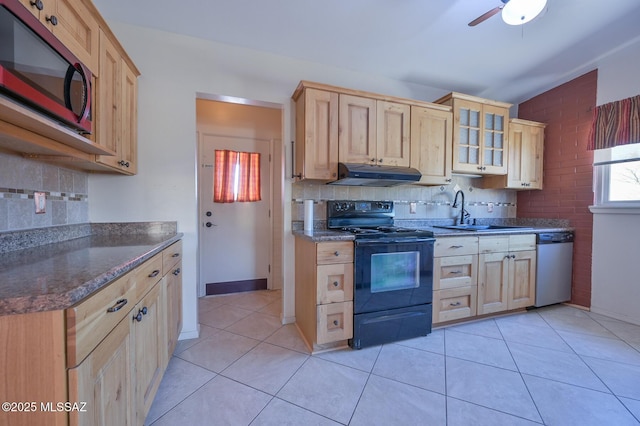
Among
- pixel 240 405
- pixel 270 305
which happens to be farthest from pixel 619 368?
pixel 270 305

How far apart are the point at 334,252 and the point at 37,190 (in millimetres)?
1798

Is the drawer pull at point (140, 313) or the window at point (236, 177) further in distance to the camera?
the window at point (236, 177)

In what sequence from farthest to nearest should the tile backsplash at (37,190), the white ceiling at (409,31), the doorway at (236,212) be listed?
the doorway at (236,212) → the white ceiling at (409,31) → the tile backsplash at (37,190)

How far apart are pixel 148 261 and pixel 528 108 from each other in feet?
14.3

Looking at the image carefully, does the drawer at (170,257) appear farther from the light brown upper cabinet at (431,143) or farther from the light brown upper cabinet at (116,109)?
the light brown upper cabinet at (431,143)

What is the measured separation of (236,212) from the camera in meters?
3.22

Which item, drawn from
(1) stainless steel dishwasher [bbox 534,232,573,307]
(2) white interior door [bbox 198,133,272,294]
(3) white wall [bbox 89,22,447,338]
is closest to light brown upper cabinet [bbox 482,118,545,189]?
(1) stainless steel dishwasher [bbox 534,232,573,307]

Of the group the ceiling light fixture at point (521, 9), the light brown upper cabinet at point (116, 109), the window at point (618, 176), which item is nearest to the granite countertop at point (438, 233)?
the window at point (618, 176)

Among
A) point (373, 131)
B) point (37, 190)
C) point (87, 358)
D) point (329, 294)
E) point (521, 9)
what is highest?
point (521, 9)

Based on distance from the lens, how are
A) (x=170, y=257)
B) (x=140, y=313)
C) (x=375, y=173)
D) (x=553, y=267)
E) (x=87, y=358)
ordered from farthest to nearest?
(x=553, y=267) → (x=375, y=173) → (x=170, y=257) → (x=140, y=313) → (x=87, y=358)

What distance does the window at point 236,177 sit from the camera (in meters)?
3.10

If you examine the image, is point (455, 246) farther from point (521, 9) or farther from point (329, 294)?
point (521, 9)

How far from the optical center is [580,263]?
106 inches

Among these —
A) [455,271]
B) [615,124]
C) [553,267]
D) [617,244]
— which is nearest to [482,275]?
[455,271]
